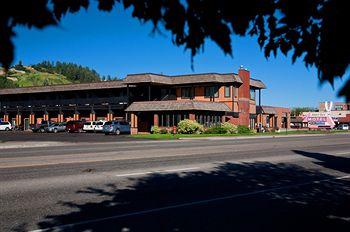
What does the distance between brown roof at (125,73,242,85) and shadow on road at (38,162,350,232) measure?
157 feet

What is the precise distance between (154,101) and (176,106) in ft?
14.1

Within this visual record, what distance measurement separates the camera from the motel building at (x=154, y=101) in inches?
2275

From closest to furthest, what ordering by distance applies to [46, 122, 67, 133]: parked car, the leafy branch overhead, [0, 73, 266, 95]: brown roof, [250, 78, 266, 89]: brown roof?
the leafy branch overhead, [0, 73, 266, 95]: brown roof, [46, 122, 67, 133]: parked car, [250, 78, 266, 89]: brown roof

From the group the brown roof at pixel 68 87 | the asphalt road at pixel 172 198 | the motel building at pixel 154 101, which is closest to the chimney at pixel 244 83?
the motel building at pixel 154 101

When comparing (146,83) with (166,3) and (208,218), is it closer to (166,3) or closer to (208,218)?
(208,218)

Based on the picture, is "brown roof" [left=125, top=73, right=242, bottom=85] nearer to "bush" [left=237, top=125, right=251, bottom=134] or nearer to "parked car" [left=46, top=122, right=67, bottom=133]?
"bush" [left=237, top=125, right=251, bottom=134]

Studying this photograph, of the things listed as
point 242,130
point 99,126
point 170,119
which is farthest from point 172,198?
point 99,126

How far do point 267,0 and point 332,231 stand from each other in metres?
4.68

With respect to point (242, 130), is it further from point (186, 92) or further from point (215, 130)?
point (186, 92)

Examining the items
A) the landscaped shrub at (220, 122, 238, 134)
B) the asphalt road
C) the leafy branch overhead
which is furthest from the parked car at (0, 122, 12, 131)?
the leafy branch overhead

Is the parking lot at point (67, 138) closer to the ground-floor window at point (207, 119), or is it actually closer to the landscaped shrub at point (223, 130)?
the landscaped shrub at point (223, 130)

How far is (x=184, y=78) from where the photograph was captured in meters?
63.9

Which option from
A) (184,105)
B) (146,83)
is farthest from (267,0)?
(146,83)

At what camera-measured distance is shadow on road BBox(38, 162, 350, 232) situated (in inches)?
270
